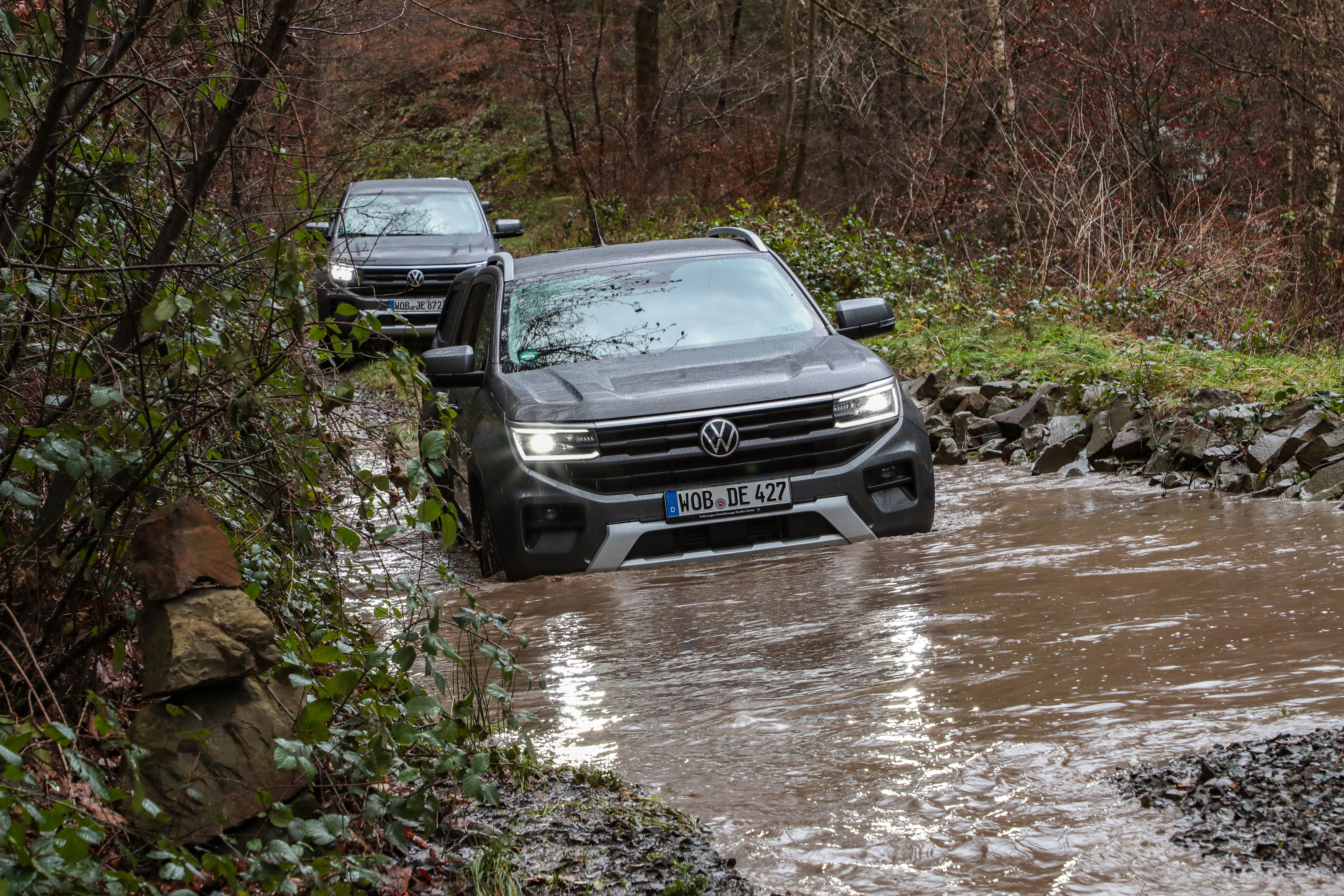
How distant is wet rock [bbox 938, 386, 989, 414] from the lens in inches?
417

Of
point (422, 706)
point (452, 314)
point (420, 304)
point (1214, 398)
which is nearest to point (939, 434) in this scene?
point (1214, 398)

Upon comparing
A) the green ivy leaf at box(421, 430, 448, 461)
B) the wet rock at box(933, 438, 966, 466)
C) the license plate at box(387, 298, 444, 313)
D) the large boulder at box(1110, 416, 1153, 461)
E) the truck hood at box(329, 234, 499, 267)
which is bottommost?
the wet rock at box(933, 438, 966, 466)

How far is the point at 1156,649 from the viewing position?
4535 millimetres

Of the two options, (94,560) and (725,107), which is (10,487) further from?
(725,107)

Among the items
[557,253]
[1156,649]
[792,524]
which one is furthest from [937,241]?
[1156,649]

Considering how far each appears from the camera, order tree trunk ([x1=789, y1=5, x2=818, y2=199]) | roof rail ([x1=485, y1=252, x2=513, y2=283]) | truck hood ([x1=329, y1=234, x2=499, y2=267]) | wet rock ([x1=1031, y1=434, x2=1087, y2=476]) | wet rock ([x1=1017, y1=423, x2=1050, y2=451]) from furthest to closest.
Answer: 1. tree trunk ([x1=789, y1=5, x2=818, y2=199])
2. truck hood ([x1=329, y1=234, x2=499, y2=267])
3. wet rock ([x1=1017, y1=423, x2=1050, y2=451])
4. wet rock ([x1=1031, y1=434, x2=1087, y2=476])
5. roof rail ([x1=485, y1=252, x2=513, y2=283])

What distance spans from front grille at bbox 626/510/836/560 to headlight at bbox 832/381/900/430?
48 centimetres

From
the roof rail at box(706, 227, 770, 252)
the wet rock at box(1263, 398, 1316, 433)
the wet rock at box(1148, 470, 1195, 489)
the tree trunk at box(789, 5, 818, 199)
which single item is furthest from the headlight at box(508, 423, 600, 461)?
the tree trunk at box(789, 5, 818, 199)

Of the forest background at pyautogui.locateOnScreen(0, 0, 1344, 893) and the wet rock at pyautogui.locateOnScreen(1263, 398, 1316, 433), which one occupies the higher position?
the forest background at pyautogui.locateOnScreen(0, 0, 1344, 893)

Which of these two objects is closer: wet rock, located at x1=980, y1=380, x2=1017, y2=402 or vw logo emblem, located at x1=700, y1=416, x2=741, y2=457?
vw logo emblem, located at x1=700, y1=416, x2=741, y2=457

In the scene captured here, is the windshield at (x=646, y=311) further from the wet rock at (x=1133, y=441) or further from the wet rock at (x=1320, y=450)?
the wet rock at (x=1320, y=450)

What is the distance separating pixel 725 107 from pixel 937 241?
20.8 feet

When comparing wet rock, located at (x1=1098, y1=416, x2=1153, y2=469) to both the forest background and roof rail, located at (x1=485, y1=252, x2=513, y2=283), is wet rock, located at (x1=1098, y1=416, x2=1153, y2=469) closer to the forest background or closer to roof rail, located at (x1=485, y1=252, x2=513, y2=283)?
the forest background

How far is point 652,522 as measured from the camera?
588 cm
